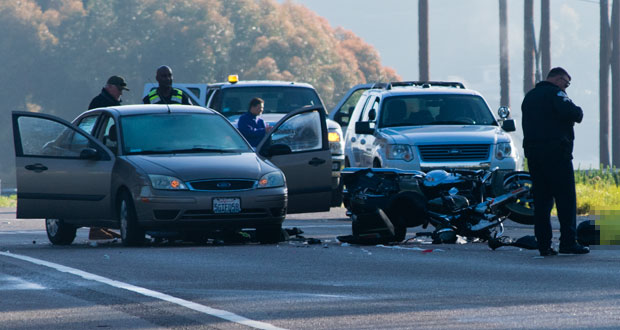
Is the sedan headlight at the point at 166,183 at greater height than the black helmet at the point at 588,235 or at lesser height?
greater

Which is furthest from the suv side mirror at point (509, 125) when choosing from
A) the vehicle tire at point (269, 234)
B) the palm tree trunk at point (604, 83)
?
the palm tree trunk at point (604, 83)

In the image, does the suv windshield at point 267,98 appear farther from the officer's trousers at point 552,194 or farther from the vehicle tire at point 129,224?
the officer's trousers at point 552,194

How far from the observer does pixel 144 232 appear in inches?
584

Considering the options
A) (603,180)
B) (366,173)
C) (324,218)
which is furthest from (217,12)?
(366,173)

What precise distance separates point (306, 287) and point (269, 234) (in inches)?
192

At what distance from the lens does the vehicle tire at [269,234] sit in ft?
50.5

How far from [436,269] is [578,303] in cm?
279

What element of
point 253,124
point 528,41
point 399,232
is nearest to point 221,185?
point 399,232

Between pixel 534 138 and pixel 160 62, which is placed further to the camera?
pixel 160 62

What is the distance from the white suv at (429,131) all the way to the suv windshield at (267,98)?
1.25 metres

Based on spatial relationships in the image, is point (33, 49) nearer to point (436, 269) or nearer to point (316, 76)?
point (316, 76)

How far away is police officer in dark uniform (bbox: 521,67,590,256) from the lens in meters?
13.2

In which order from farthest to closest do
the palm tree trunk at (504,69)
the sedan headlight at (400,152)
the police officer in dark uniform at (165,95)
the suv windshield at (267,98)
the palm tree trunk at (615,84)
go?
the palm tree trunk at (504,69)
the palm tree trunk at (615,84)
the suv windshield at (267,98)
the sedan headlight at (400,152)
the police officer in dark uniform at (165,95)

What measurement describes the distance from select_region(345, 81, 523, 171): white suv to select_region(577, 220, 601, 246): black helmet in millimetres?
4978
